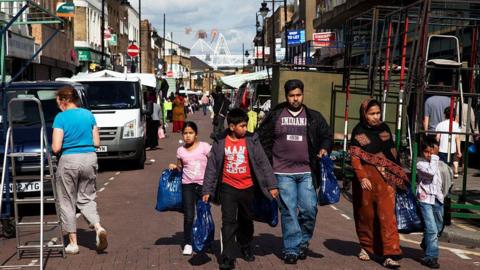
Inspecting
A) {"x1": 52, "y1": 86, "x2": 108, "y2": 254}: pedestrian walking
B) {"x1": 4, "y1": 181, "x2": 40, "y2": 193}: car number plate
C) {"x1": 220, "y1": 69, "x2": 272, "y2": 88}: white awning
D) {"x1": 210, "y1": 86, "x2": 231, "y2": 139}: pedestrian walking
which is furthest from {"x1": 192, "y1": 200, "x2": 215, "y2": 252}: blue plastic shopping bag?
{"x1": 220, "y1": 69, "x2": 272, "y2": 88}: white awning

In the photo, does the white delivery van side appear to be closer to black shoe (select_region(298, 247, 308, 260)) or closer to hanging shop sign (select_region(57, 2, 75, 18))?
black shoe (select_region(298, 247, 308, 260))

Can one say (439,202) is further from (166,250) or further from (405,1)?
(405,1)

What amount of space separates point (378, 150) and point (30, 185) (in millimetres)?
5560

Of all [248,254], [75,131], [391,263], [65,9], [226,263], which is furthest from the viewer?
[65,9]

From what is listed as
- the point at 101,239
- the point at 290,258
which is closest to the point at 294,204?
the point at 290,258

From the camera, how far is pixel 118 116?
18.0 metres


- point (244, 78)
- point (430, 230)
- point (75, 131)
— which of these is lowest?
point (430, 230)

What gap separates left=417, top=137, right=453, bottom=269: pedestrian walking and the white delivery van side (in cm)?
1050

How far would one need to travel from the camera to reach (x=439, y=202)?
7.98 meters

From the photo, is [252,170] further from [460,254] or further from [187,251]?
[460,254]

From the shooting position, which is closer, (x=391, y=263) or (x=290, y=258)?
(x=391, y=263)

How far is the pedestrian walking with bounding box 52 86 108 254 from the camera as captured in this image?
26.6 feet

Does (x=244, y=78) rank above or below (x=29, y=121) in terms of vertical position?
above

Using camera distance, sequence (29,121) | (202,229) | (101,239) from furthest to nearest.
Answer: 1. (29,121)
2. (101,239)
3. (202,229)
